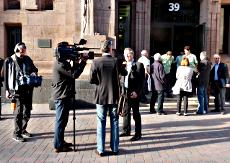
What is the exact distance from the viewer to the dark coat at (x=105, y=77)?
278 inches

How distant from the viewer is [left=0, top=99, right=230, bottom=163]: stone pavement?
703 centimetres

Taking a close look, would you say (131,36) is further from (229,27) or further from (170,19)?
(229,27)

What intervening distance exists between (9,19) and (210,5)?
7864mm

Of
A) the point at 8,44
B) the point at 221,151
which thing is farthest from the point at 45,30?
the point at 221,151

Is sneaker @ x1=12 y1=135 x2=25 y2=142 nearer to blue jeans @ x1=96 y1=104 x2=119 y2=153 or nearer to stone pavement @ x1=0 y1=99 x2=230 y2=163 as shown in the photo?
stone pavement @ x1=0 y1=99 x2=230 y2=163

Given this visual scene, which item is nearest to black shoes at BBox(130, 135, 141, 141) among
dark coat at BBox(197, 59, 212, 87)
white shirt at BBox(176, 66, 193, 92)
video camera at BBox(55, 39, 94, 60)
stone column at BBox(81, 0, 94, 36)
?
video camera at BBox(55, 39, 94, 60)

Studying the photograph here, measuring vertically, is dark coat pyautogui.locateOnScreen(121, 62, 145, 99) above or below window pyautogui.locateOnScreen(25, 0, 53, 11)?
below

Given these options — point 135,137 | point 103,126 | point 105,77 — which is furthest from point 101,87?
point 135,137

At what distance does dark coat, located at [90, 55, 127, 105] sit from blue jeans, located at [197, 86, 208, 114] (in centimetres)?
553

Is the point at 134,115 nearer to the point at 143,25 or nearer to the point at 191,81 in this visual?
the point at 191,81

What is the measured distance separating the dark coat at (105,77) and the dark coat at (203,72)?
222 inches

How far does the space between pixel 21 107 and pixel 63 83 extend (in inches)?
61.0

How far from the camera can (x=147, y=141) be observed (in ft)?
27.1

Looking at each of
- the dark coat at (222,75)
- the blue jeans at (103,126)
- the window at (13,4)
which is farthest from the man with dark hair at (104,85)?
the window at (13,4)
